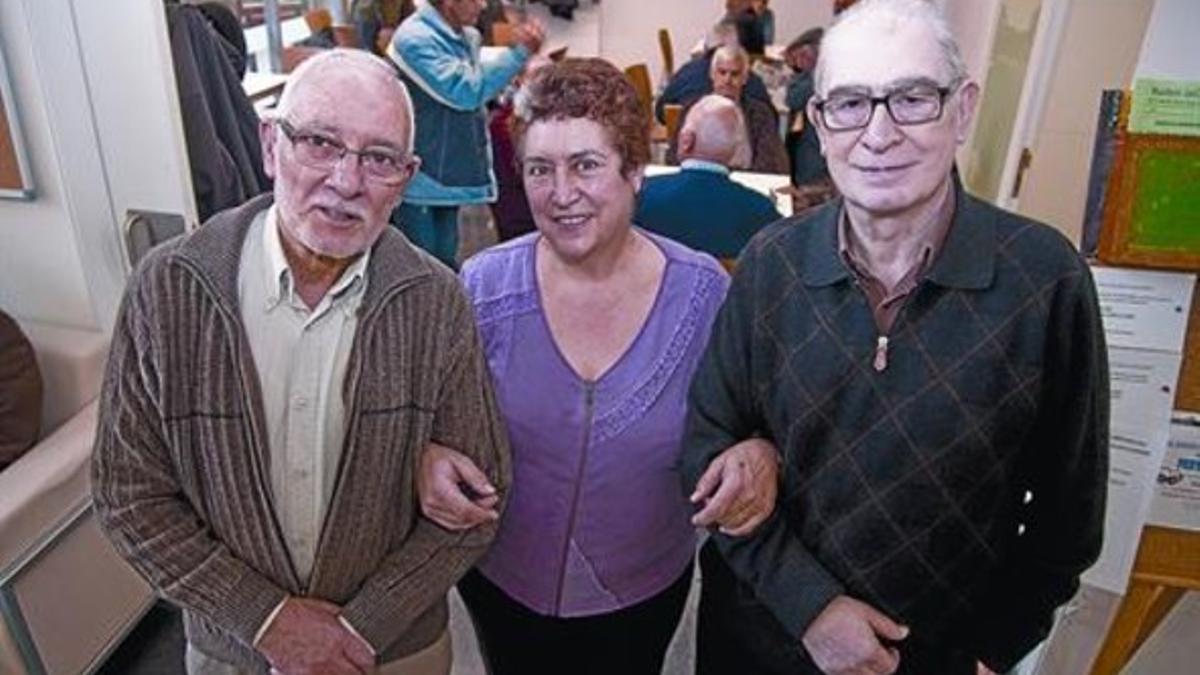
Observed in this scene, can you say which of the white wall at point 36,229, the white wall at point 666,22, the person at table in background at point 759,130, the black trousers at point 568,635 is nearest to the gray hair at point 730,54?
the person at table in background at point 759,130

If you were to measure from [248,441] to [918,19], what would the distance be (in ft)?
3.01

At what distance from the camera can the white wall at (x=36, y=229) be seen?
1.84 meters

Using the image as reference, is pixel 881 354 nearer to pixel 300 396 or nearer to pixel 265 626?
pixel 300 396

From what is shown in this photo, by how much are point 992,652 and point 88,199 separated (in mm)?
1939

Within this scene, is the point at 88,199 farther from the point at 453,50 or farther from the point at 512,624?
the point at 453,50

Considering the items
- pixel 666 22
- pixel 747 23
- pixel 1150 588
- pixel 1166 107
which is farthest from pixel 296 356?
pixel 666 22

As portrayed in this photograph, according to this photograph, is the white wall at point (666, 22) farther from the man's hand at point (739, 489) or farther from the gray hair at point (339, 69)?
the man's hand at point (739, 489)

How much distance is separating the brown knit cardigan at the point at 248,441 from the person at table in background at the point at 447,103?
195cm

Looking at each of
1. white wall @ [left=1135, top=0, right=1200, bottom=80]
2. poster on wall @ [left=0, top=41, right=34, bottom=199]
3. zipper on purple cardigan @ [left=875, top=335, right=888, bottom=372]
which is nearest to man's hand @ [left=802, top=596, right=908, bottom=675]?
zipper on purple cardigan @ [left=875, top=335, right=888, bottom=372]

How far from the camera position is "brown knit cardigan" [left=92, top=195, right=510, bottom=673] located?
1.06 meters

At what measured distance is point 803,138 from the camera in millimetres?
3383

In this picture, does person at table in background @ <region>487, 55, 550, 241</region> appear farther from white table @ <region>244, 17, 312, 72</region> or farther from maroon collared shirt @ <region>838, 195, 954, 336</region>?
maroon collared shirt @ <region>838, 195, 954, 336</region>

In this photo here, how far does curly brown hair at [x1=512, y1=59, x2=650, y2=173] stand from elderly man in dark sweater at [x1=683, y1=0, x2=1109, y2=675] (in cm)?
30

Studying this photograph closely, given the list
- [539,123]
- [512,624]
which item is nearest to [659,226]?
[539,123]
